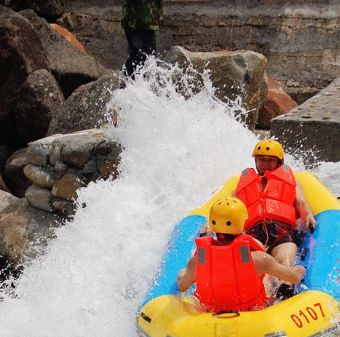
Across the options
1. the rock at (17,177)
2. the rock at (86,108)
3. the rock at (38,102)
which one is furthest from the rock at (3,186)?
the rock at (38,102)

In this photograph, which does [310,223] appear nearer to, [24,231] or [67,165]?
[67,165]

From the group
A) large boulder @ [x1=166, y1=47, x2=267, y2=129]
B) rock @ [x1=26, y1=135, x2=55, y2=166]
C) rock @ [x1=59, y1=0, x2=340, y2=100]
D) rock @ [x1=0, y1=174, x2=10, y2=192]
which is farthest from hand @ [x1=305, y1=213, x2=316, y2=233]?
rock @ [x1=59, y1=0, x2=340, y2=100]

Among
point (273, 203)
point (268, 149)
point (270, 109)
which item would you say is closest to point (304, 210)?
point (273, 203)

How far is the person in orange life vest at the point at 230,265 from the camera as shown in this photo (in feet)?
11.7

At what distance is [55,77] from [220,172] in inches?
159

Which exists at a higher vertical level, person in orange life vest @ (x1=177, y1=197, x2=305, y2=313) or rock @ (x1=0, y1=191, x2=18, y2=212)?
person in orange life vest @ (x1=177, y1=197, x2=305, y2=313)

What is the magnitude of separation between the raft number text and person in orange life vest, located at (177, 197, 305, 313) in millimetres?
213

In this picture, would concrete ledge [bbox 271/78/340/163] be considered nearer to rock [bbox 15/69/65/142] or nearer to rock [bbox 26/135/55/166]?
rock [bbox 26/135/55/166]

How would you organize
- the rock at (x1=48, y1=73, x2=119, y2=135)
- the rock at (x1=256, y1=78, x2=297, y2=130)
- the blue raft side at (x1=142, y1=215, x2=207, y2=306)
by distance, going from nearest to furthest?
1. the blue raft side at (x1=142, y1=215, x2=207, y2=306)
2. the rock at (x1=48, y1=73, x2=119, y2=135)
3. the rock at (x1=256, y1=78, x2=297, y2=130)

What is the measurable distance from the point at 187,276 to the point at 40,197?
311cm

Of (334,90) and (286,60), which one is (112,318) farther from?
(286,60)

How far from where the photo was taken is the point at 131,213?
580 centimetres

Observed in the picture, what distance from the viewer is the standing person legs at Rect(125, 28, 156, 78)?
250 inches

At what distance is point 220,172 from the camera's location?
254 inches
